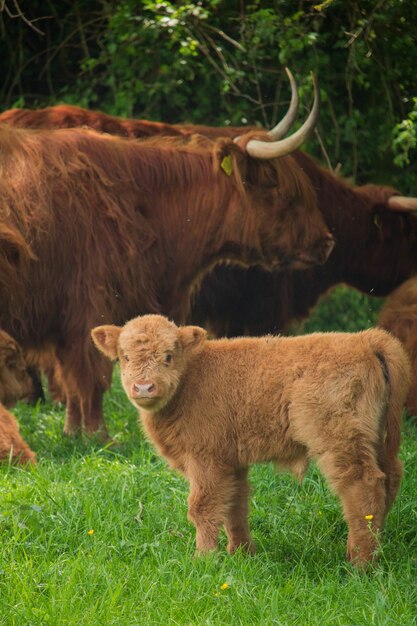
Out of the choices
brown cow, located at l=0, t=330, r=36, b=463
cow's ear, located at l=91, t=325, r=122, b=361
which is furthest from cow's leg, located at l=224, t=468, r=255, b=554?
brown cow, located at l=0, t=330, r=36, b=463

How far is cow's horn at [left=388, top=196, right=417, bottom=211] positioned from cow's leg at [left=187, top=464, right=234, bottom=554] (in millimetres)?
4629

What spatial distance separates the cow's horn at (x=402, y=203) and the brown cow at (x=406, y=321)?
0.98 meters

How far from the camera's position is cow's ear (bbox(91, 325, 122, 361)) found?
4801mm

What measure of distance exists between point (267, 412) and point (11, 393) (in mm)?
2612

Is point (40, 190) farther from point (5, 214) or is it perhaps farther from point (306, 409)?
point (306, 409)

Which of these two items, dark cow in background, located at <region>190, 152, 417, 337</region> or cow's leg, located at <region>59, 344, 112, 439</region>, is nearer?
cow's leg, located at <region>59, 344, 112, 439</region>

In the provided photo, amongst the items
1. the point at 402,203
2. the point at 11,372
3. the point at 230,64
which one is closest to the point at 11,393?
the point at 11,372

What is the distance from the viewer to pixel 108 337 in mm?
4801

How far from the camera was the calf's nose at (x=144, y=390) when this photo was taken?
4496 mm

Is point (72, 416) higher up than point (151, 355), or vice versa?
point (151, 355)

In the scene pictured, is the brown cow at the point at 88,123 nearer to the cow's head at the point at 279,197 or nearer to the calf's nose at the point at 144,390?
the cow's head at the point at 279,197

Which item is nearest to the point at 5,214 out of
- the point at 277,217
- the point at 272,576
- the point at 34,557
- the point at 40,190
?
the point at 40,190

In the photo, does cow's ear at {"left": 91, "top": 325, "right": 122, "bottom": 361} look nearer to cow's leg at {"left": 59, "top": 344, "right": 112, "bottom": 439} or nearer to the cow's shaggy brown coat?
cow's leg at {"left": 59, "top": 344, "right": 112, "bottom": 439}

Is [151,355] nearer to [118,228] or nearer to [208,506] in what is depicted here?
[208,506]
